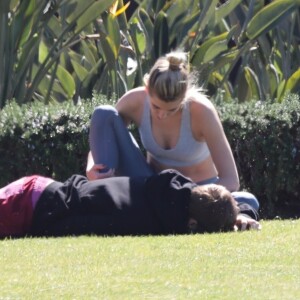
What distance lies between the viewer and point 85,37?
30.1 ft

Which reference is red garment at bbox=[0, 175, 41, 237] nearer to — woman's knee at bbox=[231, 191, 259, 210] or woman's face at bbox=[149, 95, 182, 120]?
woman's face at bbox=[149, 95, 182, 120]

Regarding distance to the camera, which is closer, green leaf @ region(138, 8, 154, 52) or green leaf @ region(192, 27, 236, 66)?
green leaf @ region(192, 27, 236, 66)

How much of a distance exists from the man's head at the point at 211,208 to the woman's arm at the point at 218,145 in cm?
28

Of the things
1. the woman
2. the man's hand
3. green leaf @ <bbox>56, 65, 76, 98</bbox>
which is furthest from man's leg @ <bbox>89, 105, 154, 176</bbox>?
green leaf @ <bbox>56, 65, 76, 98</bbox>

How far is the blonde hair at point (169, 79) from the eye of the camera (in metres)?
5.66

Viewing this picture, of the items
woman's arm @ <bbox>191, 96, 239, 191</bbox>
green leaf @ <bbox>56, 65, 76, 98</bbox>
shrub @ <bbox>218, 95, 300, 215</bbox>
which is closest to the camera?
woman's arm @ <bbox>191, 96, 239, 191</bbox>

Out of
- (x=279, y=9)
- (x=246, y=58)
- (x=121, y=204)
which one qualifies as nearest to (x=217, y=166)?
(x=121, y=204)

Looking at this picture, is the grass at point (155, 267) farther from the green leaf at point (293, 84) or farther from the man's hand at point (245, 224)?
the green leaf at point (293, 84)

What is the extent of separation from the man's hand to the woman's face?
0.68 m

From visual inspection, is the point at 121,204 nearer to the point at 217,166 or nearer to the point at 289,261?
the point at 217,166

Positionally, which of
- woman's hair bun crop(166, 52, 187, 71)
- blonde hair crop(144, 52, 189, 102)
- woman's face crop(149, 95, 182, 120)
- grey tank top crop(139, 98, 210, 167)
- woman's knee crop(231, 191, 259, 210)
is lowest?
woman's knee crop(231, 191, 259, 210)

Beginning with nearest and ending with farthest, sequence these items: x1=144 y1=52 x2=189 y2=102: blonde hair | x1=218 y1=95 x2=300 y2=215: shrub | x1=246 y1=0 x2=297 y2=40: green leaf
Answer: x1=144 y1=52 x2=189 y2=102: blonde hair
x1=218 y1=95 x2=300 y2=215: shrub
x1=246 y1=0 x2=297 y2=40: green leaf

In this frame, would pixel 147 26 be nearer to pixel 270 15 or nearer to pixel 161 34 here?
pixel 161 34

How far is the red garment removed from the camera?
5504 millimetres
